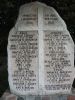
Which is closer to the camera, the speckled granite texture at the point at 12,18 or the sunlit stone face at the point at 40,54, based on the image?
the sunlit stone face at the point at 40,54

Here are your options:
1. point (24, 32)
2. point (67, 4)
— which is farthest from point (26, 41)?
point (67, 4)

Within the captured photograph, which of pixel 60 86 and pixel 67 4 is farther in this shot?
pixel 67 4

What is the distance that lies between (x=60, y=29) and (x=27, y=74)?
0.77 metres

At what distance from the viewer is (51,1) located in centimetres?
612

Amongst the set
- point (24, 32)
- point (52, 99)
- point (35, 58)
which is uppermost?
point (24, 32)

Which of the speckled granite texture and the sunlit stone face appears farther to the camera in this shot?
the speckled granite texture

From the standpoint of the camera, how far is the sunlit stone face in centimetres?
471

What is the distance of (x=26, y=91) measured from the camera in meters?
4.73

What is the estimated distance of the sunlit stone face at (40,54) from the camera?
186 inches

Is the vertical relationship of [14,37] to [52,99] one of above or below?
above

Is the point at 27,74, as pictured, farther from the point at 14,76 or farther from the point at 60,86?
the point at 60,86

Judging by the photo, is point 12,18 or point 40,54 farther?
point 12,18

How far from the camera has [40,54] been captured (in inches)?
186

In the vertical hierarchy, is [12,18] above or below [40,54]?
below
